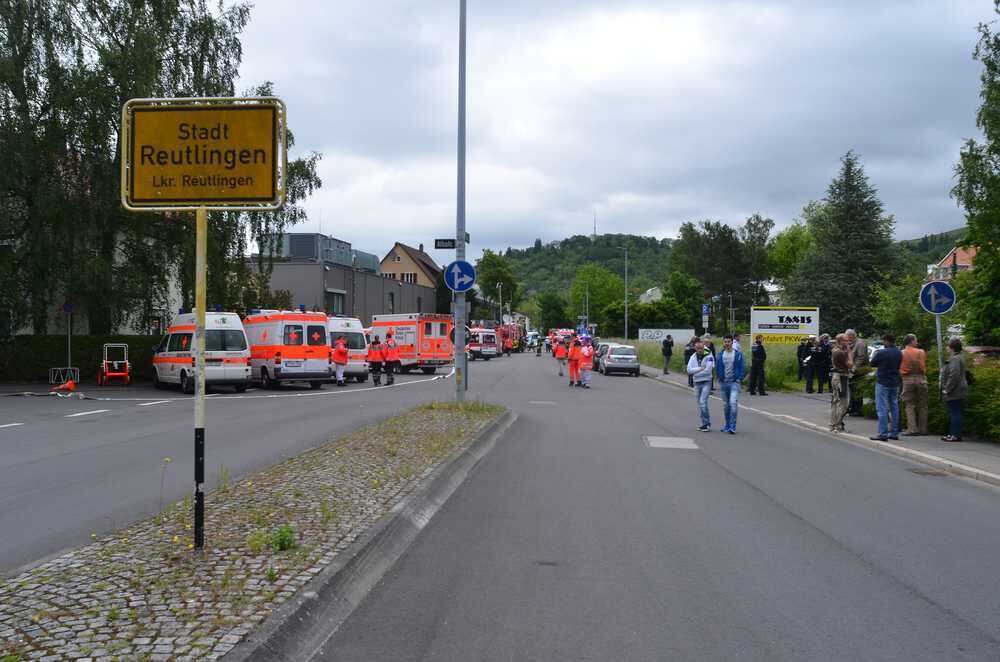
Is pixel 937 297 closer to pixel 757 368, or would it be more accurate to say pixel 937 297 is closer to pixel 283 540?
pixel 757 368

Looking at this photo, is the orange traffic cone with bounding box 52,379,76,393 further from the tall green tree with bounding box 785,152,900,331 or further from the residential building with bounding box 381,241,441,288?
the residential building with bounding box 381,241,441,288

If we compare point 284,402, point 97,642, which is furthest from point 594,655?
point 284,402

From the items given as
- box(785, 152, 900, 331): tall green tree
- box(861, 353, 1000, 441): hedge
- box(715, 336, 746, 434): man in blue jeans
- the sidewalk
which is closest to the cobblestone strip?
the sidewalk

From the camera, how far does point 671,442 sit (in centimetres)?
1453

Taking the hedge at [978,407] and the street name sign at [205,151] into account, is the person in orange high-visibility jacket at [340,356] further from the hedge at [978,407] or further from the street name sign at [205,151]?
the street name sign at [205,151]

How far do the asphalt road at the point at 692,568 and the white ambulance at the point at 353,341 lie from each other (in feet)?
66.9

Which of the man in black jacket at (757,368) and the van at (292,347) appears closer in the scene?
the man in black jacket at (757,368)

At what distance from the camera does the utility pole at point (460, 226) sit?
1820 centimetres

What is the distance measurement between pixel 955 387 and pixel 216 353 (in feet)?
63.9

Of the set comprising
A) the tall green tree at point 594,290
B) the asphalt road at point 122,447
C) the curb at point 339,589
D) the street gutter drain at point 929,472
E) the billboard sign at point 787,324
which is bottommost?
the street gutter drain at point 929,472

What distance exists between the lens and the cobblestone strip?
429cm

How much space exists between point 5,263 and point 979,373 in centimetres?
2703

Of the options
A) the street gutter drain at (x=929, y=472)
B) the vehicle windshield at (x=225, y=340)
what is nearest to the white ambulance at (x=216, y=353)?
the vehicle windshield at (x=225, y=340)

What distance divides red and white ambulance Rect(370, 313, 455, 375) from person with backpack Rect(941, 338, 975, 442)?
86.0ft
